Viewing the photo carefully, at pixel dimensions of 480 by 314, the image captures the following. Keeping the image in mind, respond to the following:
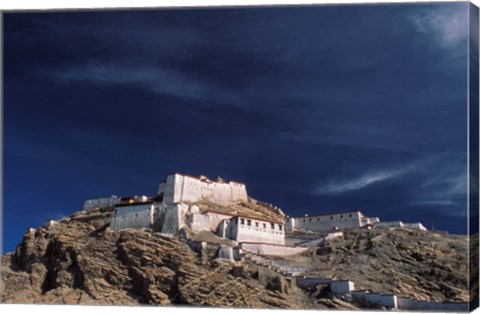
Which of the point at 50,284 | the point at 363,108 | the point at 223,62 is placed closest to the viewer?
the point at 363,108

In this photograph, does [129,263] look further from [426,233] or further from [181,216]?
[426,233]

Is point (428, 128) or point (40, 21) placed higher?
point (40, 21)

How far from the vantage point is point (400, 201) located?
89.6ft

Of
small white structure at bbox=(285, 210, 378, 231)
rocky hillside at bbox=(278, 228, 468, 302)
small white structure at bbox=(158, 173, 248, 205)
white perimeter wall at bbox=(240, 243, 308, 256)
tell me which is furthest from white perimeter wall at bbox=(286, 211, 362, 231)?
small white structure at bbox=(158, 173, 248, 205)

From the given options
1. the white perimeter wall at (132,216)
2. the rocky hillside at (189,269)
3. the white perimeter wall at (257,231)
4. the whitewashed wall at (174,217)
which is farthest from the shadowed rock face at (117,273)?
the white perimeter wall at (257,231)

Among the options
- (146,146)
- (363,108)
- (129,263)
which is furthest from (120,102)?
(363,108)

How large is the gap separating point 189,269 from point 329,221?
5830mm

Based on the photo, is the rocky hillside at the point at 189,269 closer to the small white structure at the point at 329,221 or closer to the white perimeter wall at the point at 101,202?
the white perimeter wall at the point at 101,202

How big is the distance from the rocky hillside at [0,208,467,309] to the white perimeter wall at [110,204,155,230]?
1.46ft

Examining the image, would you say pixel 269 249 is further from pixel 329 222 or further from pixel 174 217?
pixel 174 217

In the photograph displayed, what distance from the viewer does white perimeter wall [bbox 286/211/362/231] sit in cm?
2878

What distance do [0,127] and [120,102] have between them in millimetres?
4709

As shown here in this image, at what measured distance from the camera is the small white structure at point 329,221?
28.7 metres

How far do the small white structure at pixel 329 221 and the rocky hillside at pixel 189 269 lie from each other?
745mm
